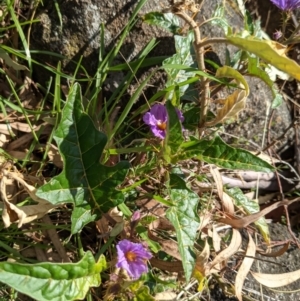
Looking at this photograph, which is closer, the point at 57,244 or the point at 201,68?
the point at 201,68

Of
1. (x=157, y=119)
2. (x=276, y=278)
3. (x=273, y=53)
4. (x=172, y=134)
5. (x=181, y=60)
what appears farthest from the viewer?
(x=276, y=278)

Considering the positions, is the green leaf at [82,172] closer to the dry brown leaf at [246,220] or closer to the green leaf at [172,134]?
the green leaf at [172,134]

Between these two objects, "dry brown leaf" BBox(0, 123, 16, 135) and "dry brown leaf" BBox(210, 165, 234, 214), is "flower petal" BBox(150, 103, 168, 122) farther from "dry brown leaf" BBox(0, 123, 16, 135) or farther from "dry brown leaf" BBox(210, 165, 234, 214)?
"dry brown leaf" BBox(0, 123, 16, 135)

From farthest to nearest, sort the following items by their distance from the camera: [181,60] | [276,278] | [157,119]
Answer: [276,278] → [181,60] → [157,119]


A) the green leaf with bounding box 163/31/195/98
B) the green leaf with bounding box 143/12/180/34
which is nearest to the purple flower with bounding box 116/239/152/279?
the green leaf with bounding box 163/31/195/98

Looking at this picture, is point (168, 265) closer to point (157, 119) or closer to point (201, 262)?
point (201, 262)

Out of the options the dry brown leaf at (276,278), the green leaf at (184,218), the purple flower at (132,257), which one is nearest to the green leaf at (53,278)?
the purple flower at (132,257)

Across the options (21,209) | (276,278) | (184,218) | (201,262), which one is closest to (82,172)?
(21,209)
